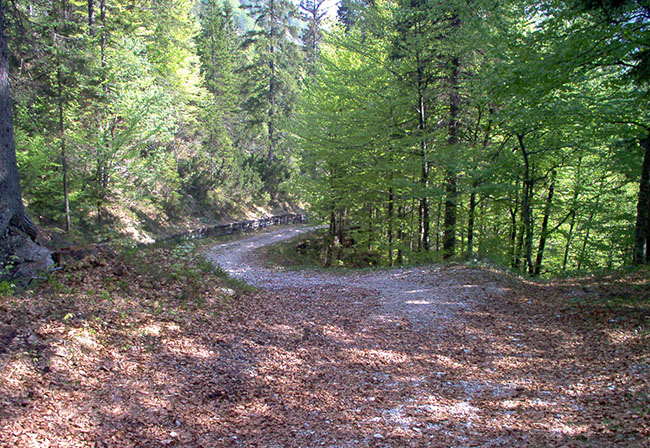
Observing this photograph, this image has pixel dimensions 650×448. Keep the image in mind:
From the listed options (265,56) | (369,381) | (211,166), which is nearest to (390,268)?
(369,381)

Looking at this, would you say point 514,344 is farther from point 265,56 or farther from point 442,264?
point 265,56

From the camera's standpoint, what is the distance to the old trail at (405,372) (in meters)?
3.87

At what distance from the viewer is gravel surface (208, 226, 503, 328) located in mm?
8195

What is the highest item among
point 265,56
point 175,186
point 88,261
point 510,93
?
point 265,56

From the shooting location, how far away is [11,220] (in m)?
6.50

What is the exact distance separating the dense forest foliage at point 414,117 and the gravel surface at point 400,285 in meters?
2.70

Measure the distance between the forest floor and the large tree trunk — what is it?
1.61 feet

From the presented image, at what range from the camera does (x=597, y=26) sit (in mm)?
6336

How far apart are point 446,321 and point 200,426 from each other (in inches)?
204

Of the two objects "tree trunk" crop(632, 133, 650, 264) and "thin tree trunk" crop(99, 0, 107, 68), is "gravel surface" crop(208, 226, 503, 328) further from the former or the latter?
"thin tree trunk" crop(99, 0, 107, 68)

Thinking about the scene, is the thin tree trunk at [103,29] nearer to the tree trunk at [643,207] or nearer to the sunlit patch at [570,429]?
the sunlit patch at [570,429]

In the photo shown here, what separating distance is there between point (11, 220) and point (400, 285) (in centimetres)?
881

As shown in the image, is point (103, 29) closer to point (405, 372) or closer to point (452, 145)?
point (452, 145)

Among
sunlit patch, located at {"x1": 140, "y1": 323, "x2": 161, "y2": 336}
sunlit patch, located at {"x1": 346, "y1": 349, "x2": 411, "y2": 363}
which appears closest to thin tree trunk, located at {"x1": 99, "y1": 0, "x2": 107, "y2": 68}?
sunlit patch, located at {"x1": 140, "y1": 323, "x2": 161, "y2": 336}
